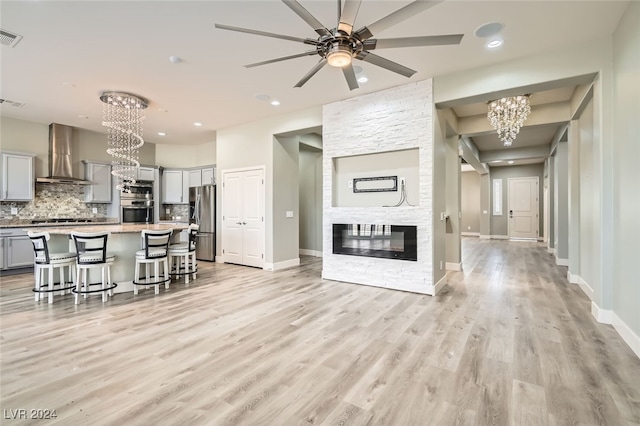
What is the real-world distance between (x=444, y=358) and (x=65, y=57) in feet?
18.1

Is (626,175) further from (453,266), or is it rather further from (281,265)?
(281,265)

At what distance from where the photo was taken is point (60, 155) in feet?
21.9

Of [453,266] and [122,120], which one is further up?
[122,120]

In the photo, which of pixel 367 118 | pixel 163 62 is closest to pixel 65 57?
pixel 163 62

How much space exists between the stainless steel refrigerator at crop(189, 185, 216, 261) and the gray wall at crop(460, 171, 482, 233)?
11353 mm

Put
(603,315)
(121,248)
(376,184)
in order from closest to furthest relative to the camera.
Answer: (603,315) → (121,248) → (376,184)

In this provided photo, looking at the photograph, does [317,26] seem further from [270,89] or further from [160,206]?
[160,206]

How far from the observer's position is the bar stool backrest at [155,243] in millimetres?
4342

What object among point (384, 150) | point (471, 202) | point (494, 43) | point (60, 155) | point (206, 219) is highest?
point (494, 43)

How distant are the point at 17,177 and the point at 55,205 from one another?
949 mm

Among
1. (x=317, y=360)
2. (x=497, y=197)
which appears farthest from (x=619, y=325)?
(x=497, y=197)

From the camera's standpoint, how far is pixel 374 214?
4.90m

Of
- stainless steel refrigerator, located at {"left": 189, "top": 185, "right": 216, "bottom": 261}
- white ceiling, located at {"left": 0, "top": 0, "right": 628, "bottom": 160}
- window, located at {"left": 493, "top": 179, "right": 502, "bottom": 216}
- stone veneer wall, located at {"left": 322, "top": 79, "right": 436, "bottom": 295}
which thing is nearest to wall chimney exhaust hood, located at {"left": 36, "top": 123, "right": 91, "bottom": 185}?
white ceiling, located at {"left": 0, "top": 0, "right": 628, "bottom": 160}

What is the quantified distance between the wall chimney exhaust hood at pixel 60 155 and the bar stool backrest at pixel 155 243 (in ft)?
12.9
